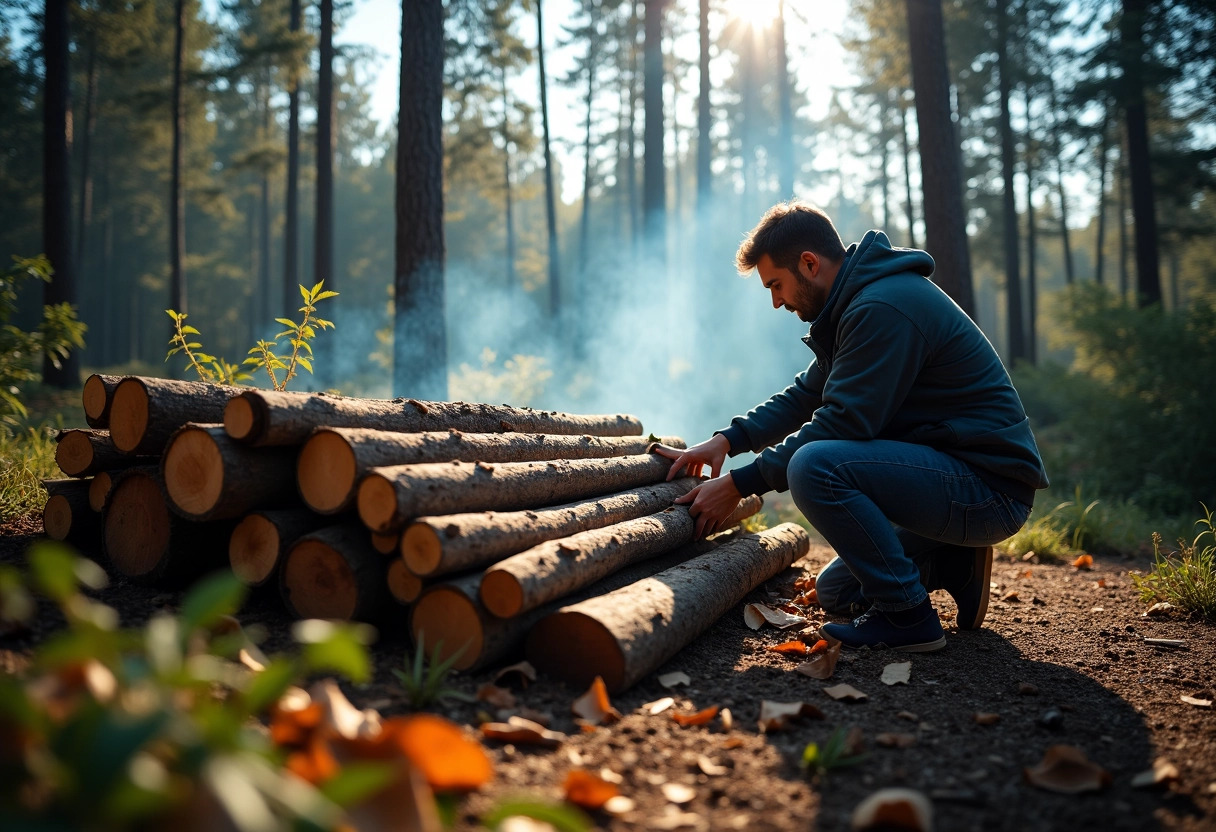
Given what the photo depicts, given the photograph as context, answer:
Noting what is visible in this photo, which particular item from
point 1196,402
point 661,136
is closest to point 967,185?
point 661,136

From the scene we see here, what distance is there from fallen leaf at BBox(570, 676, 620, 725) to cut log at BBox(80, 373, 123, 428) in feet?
7.14

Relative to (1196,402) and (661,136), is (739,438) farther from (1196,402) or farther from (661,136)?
(661,136)

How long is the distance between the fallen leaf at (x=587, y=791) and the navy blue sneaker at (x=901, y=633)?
5.34ft

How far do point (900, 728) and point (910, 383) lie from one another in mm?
1349

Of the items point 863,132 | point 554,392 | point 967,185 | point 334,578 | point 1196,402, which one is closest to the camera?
point 334,578

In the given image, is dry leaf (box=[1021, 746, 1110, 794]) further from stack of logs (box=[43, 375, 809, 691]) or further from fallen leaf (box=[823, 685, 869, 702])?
stack of logs (box=[43, 375, 809, 691])

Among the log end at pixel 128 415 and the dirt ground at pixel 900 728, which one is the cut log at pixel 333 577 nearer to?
the dirt ground at pixel 900 728

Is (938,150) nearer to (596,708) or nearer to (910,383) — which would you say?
(910,383)

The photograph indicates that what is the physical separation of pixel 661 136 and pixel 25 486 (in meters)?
13.2

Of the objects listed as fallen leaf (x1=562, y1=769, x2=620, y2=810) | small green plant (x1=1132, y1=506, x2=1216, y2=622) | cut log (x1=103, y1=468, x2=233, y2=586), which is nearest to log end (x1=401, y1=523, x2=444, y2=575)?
fallen leaf (x1=562, y1=769, x2=620, y2=810)

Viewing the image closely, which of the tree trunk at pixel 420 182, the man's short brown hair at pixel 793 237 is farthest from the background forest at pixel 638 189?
the man's short brown hair at pixel 793 237

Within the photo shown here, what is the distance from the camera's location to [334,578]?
95.0 inches

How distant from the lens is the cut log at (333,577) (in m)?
2.39

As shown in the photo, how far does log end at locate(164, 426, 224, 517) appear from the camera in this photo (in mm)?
2400
